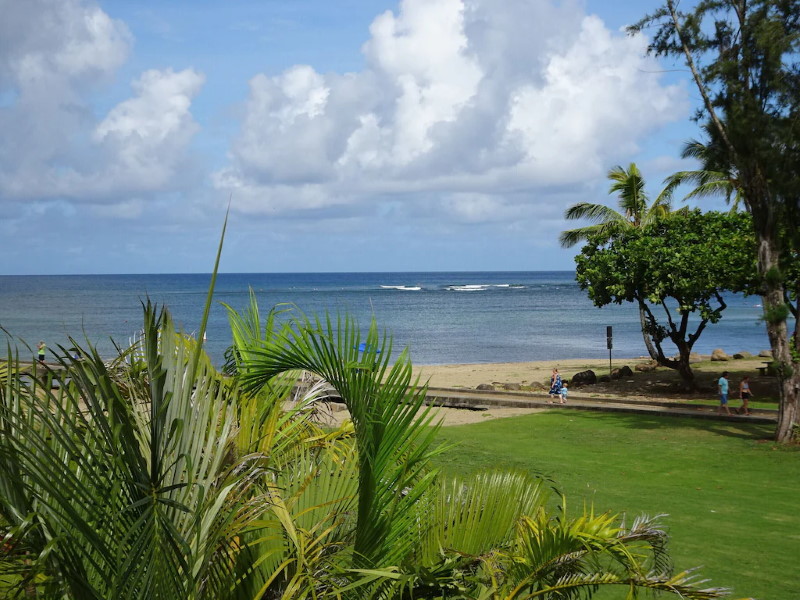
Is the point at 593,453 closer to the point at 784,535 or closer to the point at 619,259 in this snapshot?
the point at 784,535

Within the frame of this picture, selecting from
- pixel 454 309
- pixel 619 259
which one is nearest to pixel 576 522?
pixel 619 259

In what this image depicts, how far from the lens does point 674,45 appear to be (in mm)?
17500

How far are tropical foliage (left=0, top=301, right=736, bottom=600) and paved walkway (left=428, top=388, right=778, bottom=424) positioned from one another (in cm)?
1472

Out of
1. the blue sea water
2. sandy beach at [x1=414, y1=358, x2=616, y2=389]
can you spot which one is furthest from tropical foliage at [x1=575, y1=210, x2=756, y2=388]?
the blue sea water

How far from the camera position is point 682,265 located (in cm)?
2561

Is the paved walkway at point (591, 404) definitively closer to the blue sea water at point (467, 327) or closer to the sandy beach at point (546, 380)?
the sandy beach at point (546, 380)

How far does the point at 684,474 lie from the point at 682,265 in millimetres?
13276

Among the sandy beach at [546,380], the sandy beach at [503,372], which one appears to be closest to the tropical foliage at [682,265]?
the sandy beach at [546,380]

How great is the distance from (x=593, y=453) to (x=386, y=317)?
7585 centimetres

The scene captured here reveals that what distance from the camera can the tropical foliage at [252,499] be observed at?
250cm

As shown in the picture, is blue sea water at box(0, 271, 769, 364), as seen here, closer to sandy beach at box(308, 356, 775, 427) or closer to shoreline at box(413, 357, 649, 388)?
shoreline at box(413, 357, 649, 388)

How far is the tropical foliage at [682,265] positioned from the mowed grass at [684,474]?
6.74m

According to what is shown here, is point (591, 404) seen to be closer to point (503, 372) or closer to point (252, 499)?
point (503, 372)

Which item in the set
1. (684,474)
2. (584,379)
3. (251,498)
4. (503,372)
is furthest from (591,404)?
(251,498)
